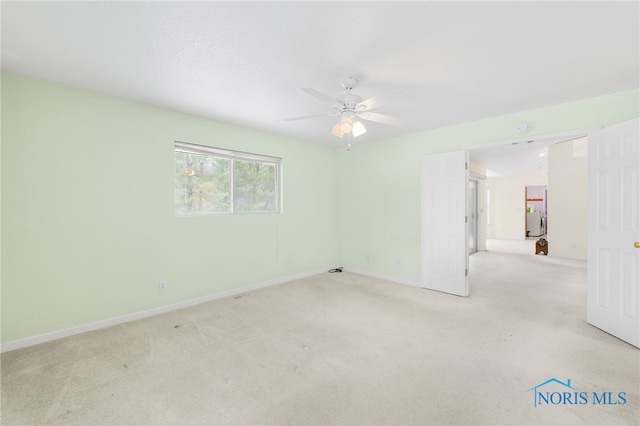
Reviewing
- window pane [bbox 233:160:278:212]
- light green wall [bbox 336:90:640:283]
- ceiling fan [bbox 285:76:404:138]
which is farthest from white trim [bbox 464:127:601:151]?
window pane [bbox 233:160:278:212]

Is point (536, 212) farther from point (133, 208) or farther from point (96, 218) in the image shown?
point (96, 218)

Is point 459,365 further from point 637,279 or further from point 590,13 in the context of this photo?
point 590,13

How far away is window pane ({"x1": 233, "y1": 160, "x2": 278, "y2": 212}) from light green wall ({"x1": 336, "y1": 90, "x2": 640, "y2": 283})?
1.55m

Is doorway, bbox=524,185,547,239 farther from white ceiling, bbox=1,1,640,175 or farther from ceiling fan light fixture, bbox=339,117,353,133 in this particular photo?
ceiling fan light fixture, bbox=339,117,353,133

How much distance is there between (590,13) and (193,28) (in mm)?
2499

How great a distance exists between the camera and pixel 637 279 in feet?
7.92

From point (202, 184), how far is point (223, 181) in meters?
0.31

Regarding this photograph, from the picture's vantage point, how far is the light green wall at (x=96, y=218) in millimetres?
2480

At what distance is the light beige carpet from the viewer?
1682 mm

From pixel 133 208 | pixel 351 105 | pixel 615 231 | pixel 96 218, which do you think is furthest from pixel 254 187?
pixel 615 231

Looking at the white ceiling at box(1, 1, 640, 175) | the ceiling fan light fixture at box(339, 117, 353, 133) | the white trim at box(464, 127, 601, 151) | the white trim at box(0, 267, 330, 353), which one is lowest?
the white trim at box(0, 267, 330, 353)

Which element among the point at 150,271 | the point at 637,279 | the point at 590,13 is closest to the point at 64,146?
the point at 150,271

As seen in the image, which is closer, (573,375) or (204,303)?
(573,375)

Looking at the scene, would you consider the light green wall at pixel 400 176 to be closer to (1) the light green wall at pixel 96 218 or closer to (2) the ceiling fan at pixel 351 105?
(2) the ceiling fan at pixel 351 105
